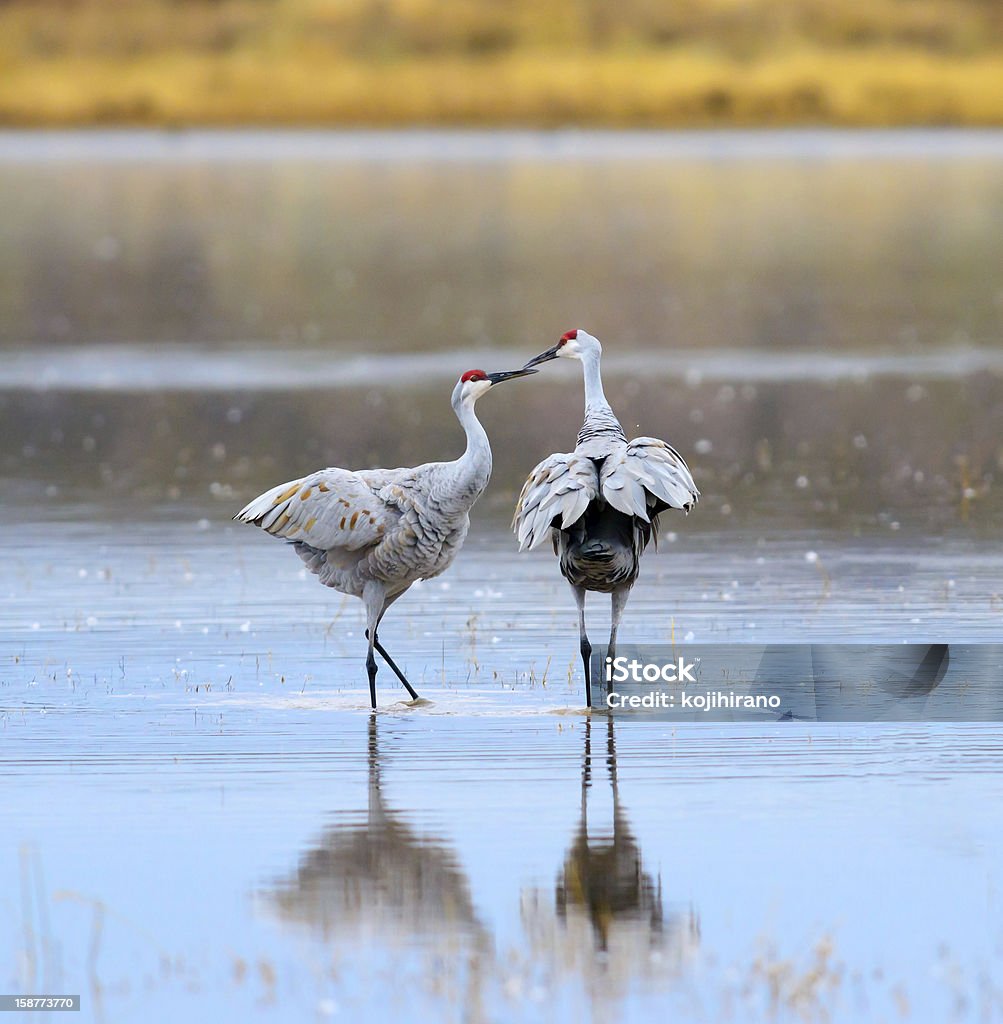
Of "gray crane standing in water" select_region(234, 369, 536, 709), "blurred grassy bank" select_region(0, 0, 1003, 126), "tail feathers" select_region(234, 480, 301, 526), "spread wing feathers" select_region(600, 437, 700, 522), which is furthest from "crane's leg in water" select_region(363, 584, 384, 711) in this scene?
"blurred grassy bank" select_region(0, 0, 1003, 126)

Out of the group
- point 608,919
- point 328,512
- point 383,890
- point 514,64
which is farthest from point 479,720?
point 514,64

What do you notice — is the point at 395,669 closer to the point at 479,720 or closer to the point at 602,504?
the point at 479,720

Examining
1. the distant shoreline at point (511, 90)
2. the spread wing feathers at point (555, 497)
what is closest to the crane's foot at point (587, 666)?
the spread wing feathers at point (555, 497)

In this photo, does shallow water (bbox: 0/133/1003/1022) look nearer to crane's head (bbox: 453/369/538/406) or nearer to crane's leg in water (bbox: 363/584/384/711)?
crane's leg in water (bbox: 363/584/384/711)

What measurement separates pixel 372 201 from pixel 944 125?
5344cm

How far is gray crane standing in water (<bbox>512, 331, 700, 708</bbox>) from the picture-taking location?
37.5 ft

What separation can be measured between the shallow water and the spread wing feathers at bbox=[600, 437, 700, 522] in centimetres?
98

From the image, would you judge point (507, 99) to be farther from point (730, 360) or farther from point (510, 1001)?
point (510, 1001)

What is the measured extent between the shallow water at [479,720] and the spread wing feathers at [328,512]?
2.42 feet

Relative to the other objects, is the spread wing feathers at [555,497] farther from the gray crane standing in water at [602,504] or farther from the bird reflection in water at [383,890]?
the bird reflection in water at [383,890]

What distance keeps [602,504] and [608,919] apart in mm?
3417

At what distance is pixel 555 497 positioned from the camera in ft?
37.7

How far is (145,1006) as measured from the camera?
7977 millimetres

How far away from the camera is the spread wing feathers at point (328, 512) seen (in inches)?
472
